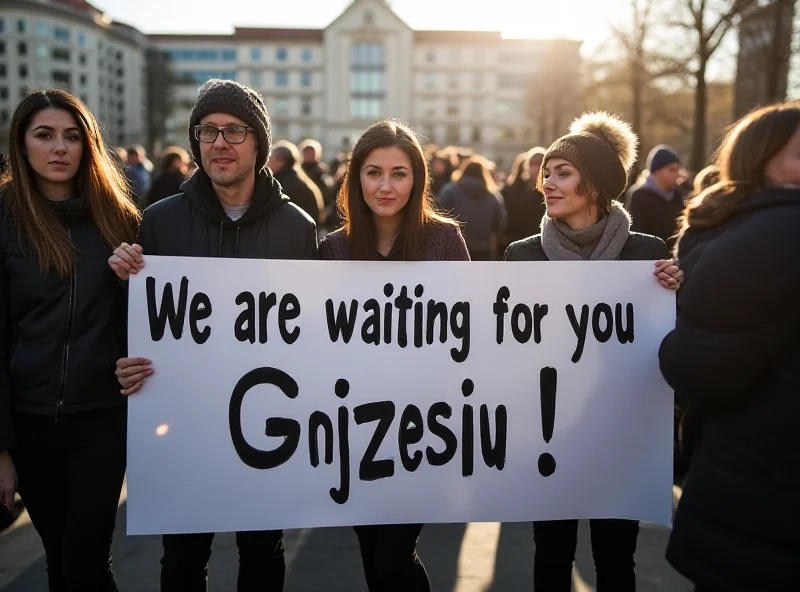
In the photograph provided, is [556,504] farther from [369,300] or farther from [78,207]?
[78,207]

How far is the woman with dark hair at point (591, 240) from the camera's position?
7.27ft

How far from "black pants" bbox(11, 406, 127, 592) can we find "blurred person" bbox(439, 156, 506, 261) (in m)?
4.26

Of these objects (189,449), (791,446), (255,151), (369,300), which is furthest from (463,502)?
(255,151)

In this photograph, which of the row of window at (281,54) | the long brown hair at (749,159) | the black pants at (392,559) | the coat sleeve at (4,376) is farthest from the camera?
the row of window at (281,54)

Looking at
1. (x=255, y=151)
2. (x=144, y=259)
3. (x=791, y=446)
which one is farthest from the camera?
(x=255, y=151)

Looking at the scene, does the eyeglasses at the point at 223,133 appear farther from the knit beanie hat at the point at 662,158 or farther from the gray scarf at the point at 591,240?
the knit beanie hat at the point at 662,158

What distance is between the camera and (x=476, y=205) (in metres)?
5.97

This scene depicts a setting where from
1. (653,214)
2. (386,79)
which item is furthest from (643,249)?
(386,79)

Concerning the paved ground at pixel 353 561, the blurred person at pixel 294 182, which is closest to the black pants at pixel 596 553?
the paved ground at pixel 353 561

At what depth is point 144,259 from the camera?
6.86ft

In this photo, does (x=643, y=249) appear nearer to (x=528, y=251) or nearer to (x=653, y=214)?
(x=528, y=251)

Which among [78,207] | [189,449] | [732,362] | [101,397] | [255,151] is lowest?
[189,449]

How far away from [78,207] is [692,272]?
185 centimetres

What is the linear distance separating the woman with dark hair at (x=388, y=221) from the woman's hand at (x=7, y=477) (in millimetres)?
1117
